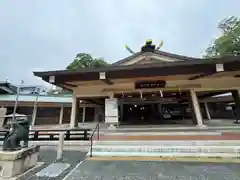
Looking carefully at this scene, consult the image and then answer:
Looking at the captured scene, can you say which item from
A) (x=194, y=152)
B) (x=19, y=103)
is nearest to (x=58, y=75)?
(x=194, y=152)

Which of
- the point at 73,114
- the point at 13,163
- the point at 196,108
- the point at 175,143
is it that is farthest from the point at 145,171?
the point at 73,114

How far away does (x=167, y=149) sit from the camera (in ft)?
14.8

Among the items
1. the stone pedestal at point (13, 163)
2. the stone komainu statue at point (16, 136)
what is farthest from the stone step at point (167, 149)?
the stone komainu statue at point (16, 136)

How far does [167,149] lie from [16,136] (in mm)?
4428

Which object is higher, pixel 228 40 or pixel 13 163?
pixel 228 40

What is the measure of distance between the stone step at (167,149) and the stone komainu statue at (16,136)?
7.40ft

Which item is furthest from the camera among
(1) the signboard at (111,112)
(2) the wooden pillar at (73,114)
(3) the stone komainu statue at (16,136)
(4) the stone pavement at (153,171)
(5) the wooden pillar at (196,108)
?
(2) the wooden pillar at (73,114)

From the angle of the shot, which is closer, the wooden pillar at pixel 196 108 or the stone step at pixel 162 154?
the stone step at pixel 162 154

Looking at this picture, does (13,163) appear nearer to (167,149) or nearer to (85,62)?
(167,149)

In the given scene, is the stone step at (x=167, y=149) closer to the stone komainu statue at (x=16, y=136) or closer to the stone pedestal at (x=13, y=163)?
the stone pedestal at (x=13, y=163)

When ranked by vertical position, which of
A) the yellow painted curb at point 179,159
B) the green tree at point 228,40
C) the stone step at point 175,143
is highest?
the green tree at point 228,40

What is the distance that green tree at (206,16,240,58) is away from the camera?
15.8 meters

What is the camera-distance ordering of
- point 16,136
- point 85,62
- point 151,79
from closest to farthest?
point 16,136, point 151,79, point 85,62

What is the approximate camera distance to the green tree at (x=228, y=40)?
51.8 feet
